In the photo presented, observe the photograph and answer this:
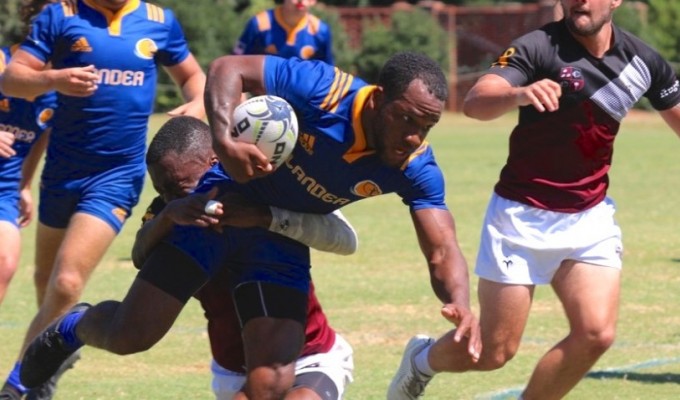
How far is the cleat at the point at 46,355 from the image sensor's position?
6.68 metres

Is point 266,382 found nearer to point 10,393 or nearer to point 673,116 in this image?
point 10,393

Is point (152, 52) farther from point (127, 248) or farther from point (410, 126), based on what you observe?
point (127, 248)

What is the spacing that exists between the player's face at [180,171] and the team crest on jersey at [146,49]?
1629mm

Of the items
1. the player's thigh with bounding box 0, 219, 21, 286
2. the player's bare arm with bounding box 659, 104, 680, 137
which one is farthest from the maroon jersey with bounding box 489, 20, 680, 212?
the player's thigh with bounding box 0, 219, 21, 286

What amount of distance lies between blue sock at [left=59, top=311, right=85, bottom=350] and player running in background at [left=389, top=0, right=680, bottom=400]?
1.88 meters

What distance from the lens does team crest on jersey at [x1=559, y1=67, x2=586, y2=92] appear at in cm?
651

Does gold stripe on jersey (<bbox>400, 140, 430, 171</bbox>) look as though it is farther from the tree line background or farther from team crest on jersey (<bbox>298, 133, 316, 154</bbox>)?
the tree line background

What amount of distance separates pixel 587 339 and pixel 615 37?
4.69ft

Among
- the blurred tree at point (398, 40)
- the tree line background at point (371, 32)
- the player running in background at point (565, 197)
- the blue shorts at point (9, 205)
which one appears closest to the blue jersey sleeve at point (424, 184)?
the player running in background at point (565, 197)

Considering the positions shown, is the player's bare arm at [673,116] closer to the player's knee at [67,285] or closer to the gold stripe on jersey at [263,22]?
the player's knee at [67,285]

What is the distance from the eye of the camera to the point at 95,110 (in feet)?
25.7

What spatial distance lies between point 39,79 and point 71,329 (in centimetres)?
148

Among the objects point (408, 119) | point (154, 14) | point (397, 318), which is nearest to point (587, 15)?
point (408, 119)

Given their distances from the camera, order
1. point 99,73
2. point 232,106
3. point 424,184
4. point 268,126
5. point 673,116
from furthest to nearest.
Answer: point 99,73 → point 673,116 → point 424,184 → point 232,106 → point 268,126
